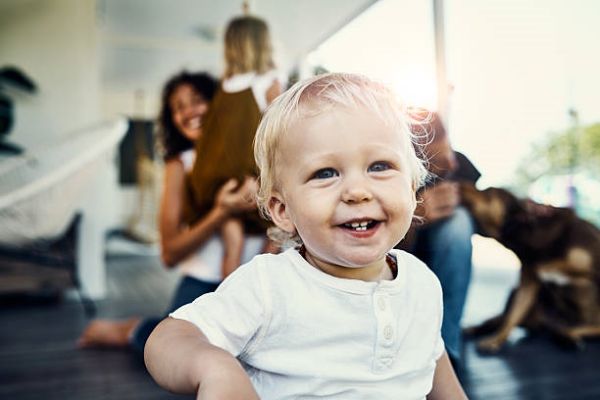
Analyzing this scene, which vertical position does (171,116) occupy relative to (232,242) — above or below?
above

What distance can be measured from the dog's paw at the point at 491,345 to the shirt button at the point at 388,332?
1.45 m

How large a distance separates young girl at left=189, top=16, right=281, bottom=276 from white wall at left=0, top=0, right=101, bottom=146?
1854mm

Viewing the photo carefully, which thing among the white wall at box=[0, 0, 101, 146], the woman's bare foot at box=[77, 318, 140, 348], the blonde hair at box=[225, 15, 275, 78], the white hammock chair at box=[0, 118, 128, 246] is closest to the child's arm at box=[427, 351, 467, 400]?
the blonde hair at box=[225, 15, 275, 78]

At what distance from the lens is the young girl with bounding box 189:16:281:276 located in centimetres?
70

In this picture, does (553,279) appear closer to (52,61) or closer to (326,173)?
(326,173)

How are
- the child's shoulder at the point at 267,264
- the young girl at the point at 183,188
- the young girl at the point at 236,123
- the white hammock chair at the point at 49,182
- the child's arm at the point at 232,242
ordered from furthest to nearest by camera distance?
the white hammock chair at the point at 49,182, the young girl at the point at 183,188, the child's arm at the point at 232,242, the young girl at the point at 236,123, the child's shoulder at the point at 267,264

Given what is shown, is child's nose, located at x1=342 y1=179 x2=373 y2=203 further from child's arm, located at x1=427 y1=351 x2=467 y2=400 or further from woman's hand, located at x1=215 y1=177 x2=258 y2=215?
woman's hand, located at x1=215 y1=177 x2=258 y2=215

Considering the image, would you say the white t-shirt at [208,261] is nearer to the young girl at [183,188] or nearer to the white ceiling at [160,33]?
the young girl at [183,188]

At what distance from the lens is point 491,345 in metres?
1.76

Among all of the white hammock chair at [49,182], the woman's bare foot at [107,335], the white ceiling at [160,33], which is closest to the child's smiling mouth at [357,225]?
the woman's bare foot at [107,335]

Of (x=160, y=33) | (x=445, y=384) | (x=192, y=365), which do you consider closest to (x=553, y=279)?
(x=445, y=384)

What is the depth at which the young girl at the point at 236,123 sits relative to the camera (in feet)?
2.28

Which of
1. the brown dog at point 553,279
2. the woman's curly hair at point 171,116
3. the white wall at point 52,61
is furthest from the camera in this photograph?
the white wall at point 52,61

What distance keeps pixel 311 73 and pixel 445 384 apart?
0.96 ft
